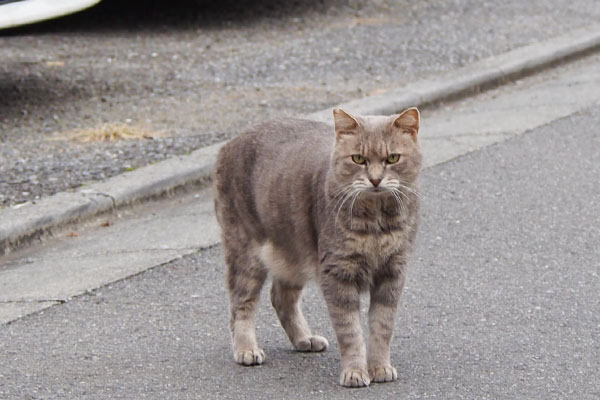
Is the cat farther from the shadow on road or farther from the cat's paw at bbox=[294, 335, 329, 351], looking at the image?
the shadow on road

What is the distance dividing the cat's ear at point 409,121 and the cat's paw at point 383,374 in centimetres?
81

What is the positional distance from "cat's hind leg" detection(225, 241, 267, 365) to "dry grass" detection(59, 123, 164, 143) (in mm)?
2955

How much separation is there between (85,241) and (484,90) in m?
4.06

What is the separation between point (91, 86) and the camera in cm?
859

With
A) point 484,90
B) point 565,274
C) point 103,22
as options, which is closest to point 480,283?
point 565,274

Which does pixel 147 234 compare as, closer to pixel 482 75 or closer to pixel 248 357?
pixel 248 357

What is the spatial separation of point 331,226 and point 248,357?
621mm

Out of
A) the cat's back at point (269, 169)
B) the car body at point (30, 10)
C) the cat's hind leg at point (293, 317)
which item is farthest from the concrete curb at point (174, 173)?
the car body at point (30, 10)

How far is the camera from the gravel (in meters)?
6.94

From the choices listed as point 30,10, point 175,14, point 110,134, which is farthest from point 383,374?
point 175,14

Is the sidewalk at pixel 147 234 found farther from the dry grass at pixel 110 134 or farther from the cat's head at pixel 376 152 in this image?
the cat's head at pixel 376 152

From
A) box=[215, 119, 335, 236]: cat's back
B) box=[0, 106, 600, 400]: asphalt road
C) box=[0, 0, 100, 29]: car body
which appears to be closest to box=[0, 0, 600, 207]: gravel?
box=[0, 0, 100, 29]: car body

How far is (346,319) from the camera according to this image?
12.8ft

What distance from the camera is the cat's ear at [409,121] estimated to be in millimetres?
3873
